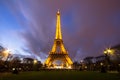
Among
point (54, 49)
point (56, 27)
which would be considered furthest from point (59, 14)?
point (54, 49)

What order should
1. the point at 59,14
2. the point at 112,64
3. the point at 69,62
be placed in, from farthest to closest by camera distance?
the point at 59,14
the point at 69,62
the point at 112,64

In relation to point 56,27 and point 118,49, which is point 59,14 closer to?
point 56,27

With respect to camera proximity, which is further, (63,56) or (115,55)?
(63,56)

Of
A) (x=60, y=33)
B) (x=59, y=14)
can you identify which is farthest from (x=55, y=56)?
(x=59, y=14)

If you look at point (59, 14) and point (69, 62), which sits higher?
point (59, 14)

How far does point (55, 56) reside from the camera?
105m

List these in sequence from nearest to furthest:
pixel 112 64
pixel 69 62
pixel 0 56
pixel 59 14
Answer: pixel 0 56 → pixel 112 64 → pixel 69 62 → pixel 59 14

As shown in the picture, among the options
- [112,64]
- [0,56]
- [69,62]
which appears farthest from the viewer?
[69,62]

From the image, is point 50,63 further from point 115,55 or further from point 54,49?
point 115,55

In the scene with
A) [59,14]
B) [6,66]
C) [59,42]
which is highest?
[59,14]

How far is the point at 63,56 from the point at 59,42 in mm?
6175

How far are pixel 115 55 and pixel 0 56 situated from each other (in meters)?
31.0

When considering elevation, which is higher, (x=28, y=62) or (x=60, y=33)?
(x=60, y=33)

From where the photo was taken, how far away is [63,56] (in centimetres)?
10481
